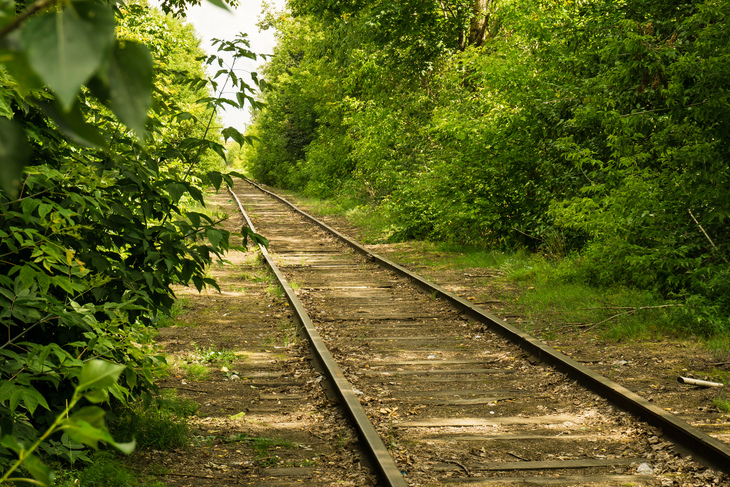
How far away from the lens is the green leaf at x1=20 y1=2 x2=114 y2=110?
1.69ft

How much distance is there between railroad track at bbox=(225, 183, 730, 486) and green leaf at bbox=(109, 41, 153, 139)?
357 cm

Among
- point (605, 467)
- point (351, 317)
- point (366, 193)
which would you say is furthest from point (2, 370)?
point (366, 193)

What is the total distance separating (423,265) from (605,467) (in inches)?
324

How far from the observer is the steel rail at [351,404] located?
4.00 metres

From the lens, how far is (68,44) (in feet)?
1.78

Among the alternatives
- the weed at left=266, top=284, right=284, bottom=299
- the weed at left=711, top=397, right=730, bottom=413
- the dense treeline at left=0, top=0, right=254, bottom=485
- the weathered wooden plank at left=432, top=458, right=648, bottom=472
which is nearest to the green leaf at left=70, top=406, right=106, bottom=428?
the dense treeline at left=0, top=0, right=254, bottom=485

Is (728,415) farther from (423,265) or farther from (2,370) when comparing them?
(423,265)

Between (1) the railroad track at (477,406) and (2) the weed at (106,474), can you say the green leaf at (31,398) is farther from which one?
(1) the railroad track at (477,406)

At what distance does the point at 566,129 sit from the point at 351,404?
804 centimetres

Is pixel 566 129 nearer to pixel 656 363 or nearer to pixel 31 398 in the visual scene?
pixel 656 363

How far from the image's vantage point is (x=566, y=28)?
36.7ft

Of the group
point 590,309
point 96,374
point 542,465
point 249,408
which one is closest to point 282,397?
point 249,408

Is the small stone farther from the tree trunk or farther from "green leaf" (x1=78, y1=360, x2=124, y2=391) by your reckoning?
the tree trunk

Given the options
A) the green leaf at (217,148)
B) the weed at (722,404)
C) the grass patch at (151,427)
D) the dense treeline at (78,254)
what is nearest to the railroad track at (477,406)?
the weed at (722,404)
